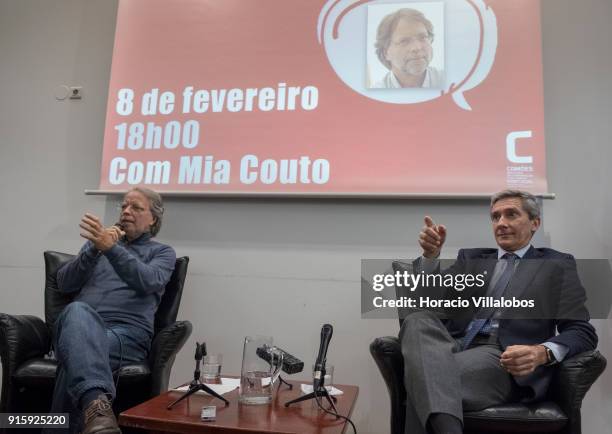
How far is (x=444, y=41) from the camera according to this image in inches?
97.7

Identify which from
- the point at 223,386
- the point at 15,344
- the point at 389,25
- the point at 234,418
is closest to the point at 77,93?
the point at 15,344

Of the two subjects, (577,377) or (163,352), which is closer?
(577,377)

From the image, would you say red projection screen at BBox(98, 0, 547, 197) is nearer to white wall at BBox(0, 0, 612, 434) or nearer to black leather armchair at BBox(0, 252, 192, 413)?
white wall at BBox(0, 0, 612, 434)

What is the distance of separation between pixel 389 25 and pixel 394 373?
70.7 inches

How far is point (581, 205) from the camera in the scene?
2.36m

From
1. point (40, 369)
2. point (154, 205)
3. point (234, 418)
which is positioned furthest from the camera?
point (154, 205)

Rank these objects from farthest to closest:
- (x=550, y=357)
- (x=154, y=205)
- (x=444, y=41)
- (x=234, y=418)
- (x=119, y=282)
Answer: (x=444, y=41) → (x=154, y=205) → (x=119, y=282) → (x=550, y=357) → (x=234, y=418)

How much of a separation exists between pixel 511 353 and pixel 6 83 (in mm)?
3152

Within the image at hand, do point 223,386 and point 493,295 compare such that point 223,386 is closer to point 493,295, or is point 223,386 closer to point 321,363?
point 321,363

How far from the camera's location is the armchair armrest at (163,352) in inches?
73.5

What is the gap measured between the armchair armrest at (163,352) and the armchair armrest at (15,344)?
48 centimetres

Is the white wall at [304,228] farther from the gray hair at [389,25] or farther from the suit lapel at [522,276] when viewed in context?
the gray hair at [389,25]

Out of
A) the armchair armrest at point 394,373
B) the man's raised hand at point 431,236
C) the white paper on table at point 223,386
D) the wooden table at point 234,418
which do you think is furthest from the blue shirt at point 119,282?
the man's raised hand at point 431,236

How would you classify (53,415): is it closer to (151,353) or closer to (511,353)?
(151,353)
